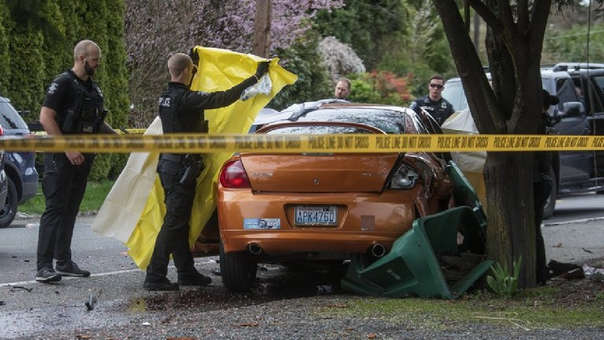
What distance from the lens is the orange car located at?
28.2ft

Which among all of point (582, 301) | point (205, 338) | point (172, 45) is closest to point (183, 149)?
point (205, 338)

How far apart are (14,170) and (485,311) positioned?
862cm

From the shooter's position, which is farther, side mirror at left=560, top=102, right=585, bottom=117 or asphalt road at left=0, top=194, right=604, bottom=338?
side mirror at left=560, top=102, right=585, bottom=117

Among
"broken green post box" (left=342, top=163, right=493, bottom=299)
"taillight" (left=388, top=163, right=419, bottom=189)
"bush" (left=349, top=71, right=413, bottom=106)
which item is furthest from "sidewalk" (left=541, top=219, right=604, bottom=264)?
"bush" (left=349, top=71, right=413, bottom=106)

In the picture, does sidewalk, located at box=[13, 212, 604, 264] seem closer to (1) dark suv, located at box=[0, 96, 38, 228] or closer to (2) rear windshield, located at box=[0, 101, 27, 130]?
(1) dark suv, located at box=[0, 96, 38, 228]

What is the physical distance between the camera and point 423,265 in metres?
8.26

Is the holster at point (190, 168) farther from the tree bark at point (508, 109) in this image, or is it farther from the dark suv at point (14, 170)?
the dark suv at point (14, 170)

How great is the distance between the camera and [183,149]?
6.93m

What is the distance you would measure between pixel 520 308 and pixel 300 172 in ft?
6.37

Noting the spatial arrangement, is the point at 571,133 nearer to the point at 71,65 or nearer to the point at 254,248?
the point at 71,65

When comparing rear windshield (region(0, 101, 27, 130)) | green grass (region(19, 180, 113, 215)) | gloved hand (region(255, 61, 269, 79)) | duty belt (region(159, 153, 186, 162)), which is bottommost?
green grass (region(19, 180, 113, 215))

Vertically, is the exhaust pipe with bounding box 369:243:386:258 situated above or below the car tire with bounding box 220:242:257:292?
above

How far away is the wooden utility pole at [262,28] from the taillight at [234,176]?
789 centimetres

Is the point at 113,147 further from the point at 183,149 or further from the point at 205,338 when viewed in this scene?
the point at 205,338
